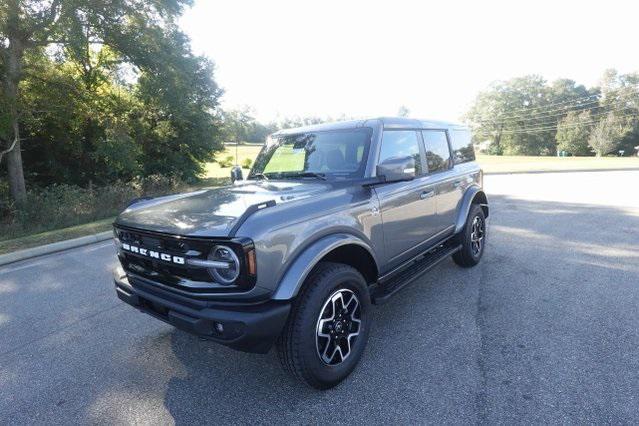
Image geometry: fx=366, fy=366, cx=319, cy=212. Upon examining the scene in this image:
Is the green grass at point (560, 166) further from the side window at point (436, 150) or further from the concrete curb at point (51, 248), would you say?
the concrete curb at point (51, 248)

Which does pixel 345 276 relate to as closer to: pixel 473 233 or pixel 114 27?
pixel 473 233

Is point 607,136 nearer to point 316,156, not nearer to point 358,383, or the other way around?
point 316,156

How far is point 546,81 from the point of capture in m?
79.5

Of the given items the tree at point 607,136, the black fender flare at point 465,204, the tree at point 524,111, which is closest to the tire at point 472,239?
the black fender flare at point 465,204

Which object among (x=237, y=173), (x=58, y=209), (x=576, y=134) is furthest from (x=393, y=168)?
(x=576, y=134)

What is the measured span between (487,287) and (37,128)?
1809 cm

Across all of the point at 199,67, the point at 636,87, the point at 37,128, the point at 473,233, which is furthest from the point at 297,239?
the point at 636,87

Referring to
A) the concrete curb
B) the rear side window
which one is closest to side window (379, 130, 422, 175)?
the rear side window

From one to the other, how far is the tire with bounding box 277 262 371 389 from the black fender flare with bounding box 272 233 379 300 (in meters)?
0.16

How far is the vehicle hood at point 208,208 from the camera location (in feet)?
7.68

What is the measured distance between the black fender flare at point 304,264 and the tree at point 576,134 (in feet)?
262

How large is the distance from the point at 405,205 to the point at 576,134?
79.0 metres

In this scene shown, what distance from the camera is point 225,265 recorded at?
221cm

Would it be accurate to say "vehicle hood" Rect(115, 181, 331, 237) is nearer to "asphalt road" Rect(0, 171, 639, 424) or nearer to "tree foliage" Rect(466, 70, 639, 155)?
"asphalt road" Rect(0, 171, 639, 424)
